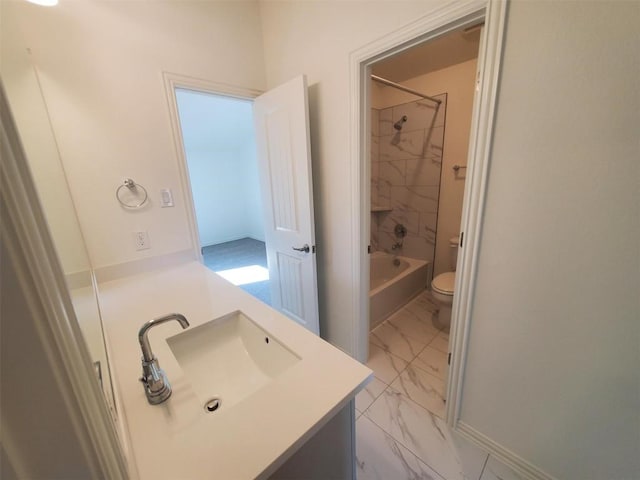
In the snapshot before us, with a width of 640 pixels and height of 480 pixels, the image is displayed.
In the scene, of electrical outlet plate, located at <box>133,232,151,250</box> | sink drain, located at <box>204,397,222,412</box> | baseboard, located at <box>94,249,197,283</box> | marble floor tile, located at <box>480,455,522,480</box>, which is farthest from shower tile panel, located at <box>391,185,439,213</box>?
sink drain, located at <box>204,397,222,412</box>

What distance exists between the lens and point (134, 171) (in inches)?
61.4

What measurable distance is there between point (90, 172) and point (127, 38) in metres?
0.79

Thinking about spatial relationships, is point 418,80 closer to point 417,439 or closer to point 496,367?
point 496,367

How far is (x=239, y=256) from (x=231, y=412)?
416cm

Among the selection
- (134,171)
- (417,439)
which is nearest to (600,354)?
(417,439)

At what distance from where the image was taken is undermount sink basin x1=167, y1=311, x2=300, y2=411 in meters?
0.93

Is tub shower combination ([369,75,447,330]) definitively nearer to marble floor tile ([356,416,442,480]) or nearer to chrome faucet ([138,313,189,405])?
marble floor tile ([356,416,442,480])

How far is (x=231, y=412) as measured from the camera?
0.67 m

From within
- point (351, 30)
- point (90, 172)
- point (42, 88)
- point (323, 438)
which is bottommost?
point (323, 438)

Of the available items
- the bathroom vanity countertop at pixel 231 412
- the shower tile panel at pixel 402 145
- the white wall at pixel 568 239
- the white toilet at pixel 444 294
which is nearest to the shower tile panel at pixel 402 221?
the shower tile panel at pixel 402 145

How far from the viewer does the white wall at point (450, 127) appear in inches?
95.2

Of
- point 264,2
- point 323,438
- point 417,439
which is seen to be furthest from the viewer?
point 264,2

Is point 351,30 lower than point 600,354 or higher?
higher

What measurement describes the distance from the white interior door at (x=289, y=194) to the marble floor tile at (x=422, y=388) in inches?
27.0
